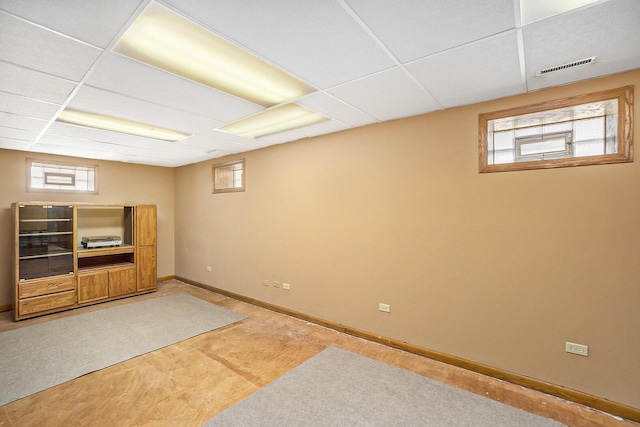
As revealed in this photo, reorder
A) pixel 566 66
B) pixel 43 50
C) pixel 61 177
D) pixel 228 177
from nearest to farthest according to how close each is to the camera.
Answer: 1. pixel 43 50
2. pixel 566 66
3. pixel 61 177
4. pixel 228 177

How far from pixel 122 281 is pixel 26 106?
361cm

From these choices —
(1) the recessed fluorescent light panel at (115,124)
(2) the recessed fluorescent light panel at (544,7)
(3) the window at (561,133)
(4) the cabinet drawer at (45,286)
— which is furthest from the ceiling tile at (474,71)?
(4) the cabinet drawer at (45,286)

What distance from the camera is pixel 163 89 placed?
2.39 meters

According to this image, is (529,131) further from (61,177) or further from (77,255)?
(61,177)

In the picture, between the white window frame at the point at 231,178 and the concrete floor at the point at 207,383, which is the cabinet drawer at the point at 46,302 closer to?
the concrete floor at the point at 207,383

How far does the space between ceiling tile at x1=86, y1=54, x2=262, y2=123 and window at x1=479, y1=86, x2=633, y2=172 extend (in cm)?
237

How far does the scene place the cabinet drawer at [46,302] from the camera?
13.8 ft

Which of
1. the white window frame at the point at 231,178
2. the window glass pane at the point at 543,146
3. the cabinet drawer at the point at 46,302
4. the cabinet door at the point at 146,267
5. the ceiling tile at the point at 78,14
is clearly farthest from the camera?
the cabinet door at the point at 146,267

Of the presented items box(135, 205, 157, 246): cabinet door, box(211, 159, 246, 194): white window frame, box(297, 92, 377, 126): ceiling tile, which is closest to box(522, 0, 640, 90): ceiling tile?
box(297, 92, 377, 126): ceiling tile

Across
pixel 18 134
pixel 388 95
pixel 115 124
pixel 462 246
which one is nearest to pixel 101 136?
pixel 115 124

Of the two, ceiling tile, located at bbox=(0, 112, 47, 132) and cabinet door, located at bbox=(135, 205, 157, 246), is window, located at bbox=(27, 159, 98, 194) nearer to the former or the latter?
cabinet door, located at bbox=(135, 205, 157, 246)

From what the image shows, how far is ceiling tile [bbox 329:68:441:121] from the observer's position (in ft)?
7.41

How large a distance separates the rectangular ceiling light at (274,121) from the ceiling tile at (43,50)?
155 centimetres

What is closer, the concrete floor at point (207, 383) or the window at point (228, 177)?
the concrete floor at point (207, 383)
